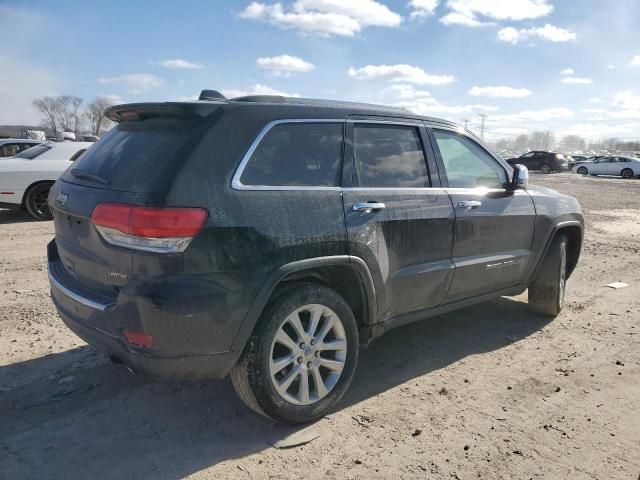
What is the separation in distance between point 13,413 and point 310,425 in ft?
5.88

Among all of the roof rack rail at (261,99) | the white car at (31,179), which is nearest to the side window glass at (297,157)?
the roof rack rail at (261,99)

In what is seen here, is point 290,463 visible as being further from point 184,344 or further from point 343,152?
point 343,152

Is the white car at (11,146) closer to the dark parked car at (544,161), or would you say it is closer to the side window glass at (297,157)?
the side window glass at (297,157)

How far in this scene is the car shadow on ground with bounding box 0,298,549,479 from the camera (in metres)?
2.69

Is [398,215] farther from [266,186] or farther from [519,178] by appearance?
[519,178]

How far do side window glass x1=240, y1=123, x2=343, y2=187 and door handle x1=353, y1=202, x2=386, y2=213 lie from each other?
7.4 inches

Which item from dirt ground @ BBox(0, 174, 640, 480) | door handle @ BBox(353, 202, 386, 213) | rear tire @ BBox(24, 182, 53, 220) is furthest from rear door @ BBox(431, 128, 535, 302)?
rear tire @ BBox(24, 182, 53, 220)

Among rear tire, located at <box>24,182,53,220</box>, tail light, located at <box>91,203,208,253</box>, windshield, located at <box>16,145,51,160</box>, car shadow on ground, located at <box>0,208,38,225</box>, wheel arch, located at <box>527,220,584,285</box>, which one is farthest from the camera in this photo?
windshield, located at <box>16,145,51,160</box>

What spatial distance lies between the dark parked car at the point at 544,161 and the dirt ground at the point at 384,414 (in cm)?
3486

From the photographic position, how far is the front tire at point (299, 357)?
9.23 ft

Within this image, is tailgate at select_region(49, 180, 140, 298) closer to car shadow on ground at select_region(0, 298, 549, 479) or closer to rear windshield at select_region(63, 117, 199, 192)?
rear windshield at select_region(63, 117, 199, 192)

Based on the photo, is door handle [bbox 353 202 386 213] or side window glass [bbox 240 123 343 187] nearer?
side window glass [bbox 240 123 343 187]

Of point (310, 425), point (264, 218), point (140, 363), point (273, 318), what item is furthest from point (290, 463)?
point (264, 218)

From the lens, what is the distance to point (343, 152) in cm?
327
